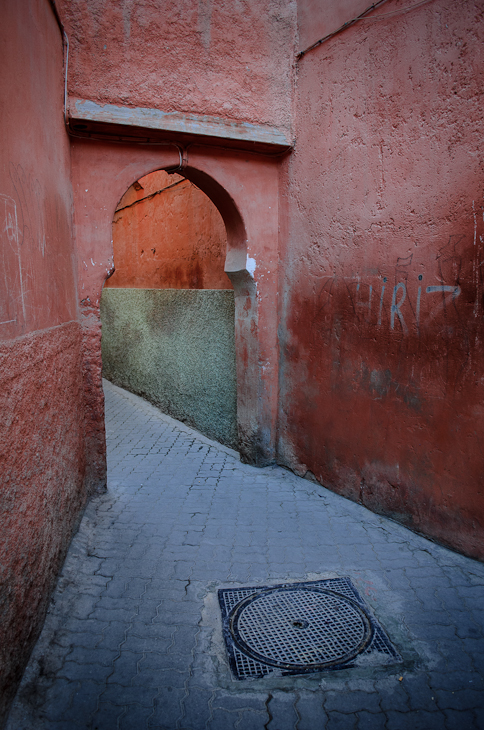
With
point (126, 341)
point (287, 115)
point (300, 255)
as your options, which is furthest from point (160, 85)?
point (126, 341)

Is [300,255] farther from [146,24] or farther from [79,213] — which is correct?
[146,24]

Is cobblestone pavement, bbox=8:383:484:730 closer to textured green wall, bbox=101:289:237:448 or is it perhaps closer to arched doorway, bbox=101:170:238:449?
textured green wall, bbox=101:289:237:448

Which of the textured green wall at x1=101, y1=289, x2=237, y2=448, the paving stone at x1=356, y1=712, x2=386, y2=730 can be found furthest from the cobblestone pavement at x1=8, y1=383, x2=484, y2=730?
the textured green wall at x1=101, y1=289, x2=237, y2=448

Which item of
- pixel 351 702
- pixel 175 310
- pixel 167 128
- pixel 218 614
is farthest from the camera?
pixel 175 310

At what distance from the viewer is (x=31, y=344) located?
2.75 meters

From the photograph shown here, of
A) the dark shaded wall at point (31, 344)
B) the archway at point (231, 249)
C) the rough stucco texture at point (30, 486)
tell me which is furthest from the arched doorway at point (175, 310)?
the rough stucco texture at point (30, 486)

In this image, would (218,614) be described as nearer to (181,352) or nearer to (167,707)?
(167,707)

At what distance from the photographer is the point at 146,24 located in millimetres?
4852

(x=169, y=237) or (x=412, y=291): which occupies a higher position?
(x=169, y=237)

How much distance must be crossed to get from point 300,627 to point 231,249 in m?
4.20

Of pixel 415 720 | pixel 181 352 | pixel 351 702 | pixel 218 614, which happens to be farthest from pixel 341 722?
pixel 181 352

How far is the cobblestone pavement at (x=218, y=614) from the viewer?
8.05ft

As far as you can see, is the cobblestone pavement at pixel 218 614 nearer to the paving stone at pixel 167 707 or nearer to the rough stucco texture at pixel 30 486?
the paving stone at pixel 167 707

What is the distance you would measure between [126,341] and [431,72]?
7900mm
